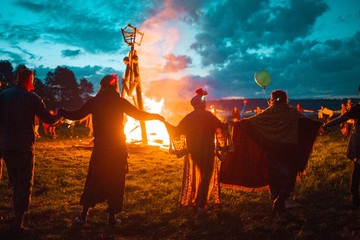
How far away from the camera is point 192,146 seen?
16.3 ft

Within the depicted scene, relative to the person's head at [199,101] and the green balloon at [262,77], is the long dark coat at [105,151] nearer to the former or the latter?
the person's head at [199,101]

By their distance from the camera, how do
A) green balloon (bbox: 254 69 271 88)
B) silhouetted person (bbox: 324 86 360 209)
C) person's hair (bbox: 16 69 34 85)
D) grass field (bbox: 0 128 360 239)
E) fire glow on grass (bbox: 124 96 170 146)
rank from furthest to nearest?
fire glow on grass (bbox: 124 96 170 146), green balloon (bbox: 254 69 271 88), silhouetted person (bbox: 324 86 360 209), grass field (bbox: 0 128 360 239), person's hair (bbox: 16 69 34 85)

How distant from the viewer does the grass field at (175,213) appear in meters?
4.03

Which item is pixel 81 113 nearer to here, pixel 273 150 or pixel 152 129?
pixel 273 150

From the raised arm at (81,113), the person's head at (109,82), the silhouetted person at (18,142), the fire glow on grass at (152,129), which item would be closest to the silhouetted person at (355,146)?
the person's head at (109,82)

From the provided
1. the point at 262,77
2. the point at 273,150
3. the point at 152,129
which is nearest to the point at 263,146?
the point at 273,150

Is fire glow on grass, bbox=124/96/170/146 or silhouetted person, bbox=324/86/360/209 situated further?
fire glow on grass, bbox=124/96/170/146

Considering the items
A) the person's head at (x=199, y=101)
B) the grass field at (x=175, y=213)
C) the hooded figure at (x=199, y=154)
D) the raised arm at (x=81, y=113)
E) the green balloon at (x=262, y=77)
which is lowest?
the grass field at (x=175, y=213)

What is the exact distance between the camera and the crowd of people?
3754 millimetres

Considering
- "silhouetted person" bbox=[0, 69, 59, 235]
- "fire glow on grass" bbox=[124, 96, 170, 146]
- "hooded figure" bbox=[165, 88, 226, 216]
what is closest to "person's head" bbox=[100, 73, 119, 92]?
"silhouetted person" bbox=[0, 69, 59, 235]

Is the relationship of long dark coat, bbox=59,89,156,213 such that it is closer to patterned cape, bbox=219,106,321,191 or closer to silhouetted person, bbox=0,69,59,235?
silhouetted person, bbox=0,69,59,235

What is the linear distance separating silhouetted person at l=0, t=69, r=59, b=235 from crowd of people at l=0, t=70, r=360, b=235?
12 millimetres

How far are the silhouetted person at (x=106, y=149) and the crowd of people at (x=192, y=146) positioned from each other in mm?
15

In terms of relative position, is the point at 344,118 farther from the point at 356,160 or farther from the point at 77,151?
the point at 77,151
